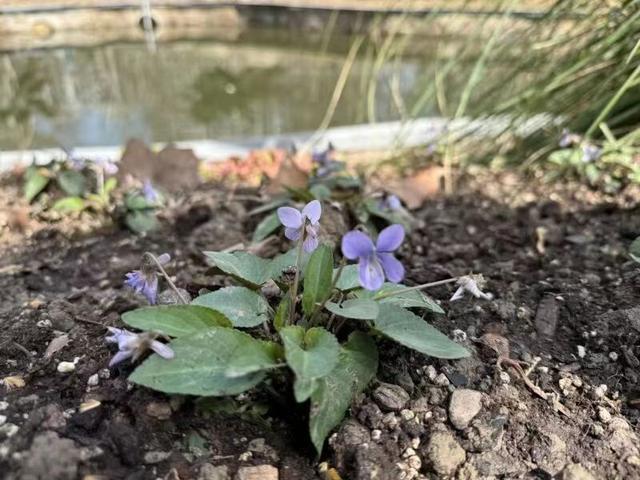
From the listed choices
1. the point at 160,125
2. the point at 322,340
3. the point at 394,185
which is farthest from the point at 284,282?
the point at 160,125

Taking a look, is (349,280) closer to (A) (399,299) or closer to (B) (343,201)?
(A) (399,299)

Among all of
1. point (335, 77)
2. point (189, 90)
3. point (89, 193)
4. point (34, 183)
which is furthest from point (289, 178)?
point (335, 77)

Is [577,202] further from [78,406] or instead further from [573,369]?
[78,406]

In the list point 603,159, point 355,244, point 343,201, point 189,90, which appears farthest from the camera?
point 189,90

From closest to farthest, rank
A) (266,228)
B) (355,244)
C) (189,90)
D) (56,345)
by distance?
(355,244)
(56,345)
(266,228)
(189,90)

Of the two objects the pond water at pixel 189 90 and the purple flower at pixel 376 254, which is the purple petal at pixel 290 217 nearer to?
the purple flower at pixel 376 254

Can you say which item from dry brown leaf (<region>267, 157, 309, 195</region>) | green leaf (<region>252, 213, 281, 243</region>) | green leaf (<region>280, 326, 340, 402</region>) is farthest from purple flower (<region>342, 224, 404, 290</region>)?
dry brown leaf (<region>267, 157, 309, 195</region>)

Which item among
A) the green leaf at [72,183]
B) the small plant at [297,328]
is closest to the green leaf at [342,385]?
the small plant at [297,328]
